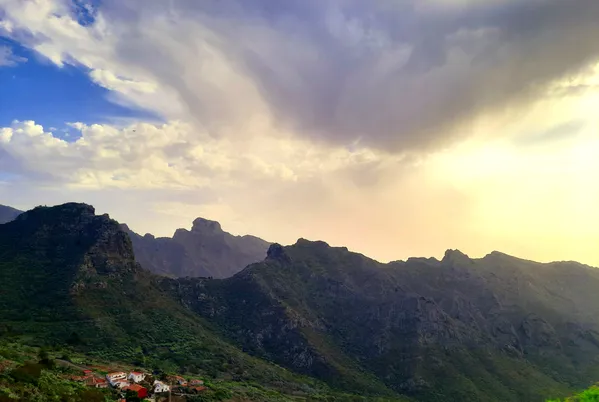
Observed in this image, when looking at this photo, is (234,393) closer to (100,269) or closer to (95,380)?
(95,380)

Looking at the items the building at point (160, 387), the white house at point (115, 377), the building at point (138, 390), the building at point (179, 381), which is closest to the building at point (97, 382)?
the white house at point (115, 377)

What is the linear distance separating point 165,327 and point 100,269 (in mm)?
44427

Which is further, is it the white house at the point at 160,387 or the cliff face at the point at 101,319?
the cliff face at the point at 101,319

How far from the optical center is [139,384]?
349 feet

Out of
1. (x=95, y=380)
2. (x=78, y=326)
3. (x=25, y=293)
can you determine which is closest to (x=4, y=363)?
(x=95, y=380)

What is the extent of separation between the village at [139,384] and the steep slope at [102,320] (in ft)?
94.0

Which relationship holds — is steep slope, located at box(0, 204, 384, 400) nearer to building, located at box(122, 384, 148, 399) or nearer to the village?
the village

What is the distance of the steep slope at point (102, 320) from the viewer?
483 feet

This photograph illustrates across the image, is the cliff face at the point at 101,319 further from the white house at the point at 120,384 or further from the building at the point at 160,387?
the white house at the point at 120,384

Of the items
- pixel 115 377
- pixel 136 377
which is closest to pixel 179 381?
pixel 136 377

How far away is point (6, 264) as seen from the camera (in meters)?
178

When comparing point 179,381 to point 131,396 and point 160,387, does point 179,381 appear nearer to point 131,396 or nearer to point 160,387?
point 160,387

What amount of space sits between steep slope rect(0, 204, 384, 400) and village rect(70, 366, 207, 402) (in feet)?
94.0

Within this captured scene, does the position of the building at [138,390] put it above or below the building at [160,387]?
above
